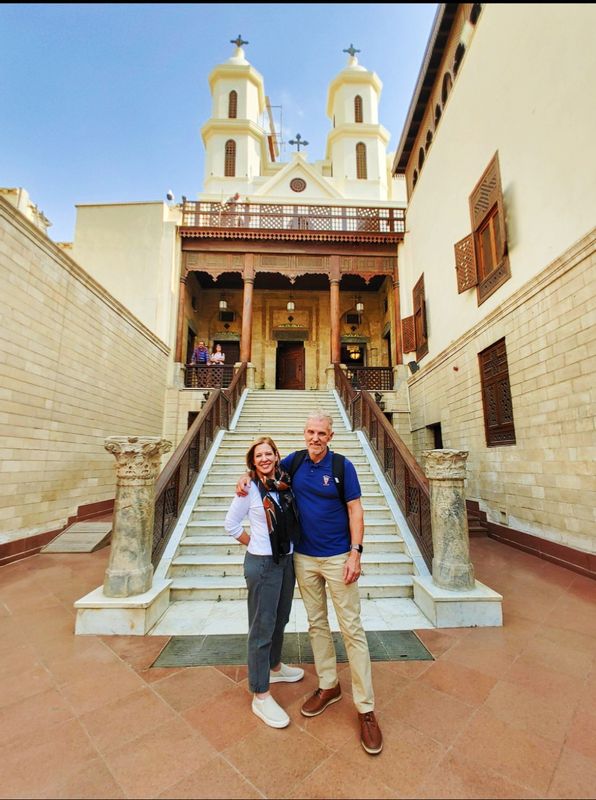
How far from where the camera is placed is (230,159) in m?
19.8

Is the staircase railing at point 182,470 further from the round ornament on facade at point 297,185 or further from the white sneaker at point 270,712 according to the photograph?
the round ornament on facade at point 297,185

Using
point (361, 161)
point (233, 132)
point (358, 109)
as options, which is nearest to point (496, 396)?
point (361, 161)

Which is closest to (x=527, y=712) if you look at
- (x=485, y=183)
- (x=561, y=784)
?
(x=561, y=784)

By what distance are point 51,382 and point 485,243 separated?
27.1 feet

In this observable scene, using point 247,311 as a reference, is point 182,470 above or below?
below

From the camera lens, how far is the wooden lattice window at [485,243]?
6.73 metres

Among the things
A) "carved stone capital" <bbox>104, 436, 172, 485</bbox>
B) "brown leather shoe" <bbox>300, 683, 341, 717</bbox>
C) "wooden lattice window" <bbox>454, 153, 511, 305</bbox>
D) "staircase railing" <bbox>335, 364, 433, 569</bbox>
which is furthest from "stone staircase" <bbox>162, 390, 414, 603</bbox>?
"wooden lattice window" <bbox>454, 153, 511, 305</bbox>

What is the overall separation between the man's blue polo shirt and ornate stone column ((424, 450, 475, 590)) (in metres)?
1.65

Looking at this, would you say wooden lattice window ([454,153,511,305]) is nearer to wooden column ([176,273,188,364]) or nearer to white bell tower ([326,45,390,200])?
wooden column ([176,273,188,364])

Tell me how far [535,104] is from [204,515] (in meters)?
7.63

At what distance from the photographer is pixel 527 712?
7.64 feet

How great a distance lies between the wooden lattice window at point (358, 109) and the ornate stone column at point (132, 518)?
2395 centimetres

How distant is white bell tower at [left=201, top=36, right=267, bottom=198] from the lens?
19141mm

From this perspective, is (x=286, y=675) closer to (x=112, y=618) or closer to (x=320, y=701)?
(x=320, y=701)
